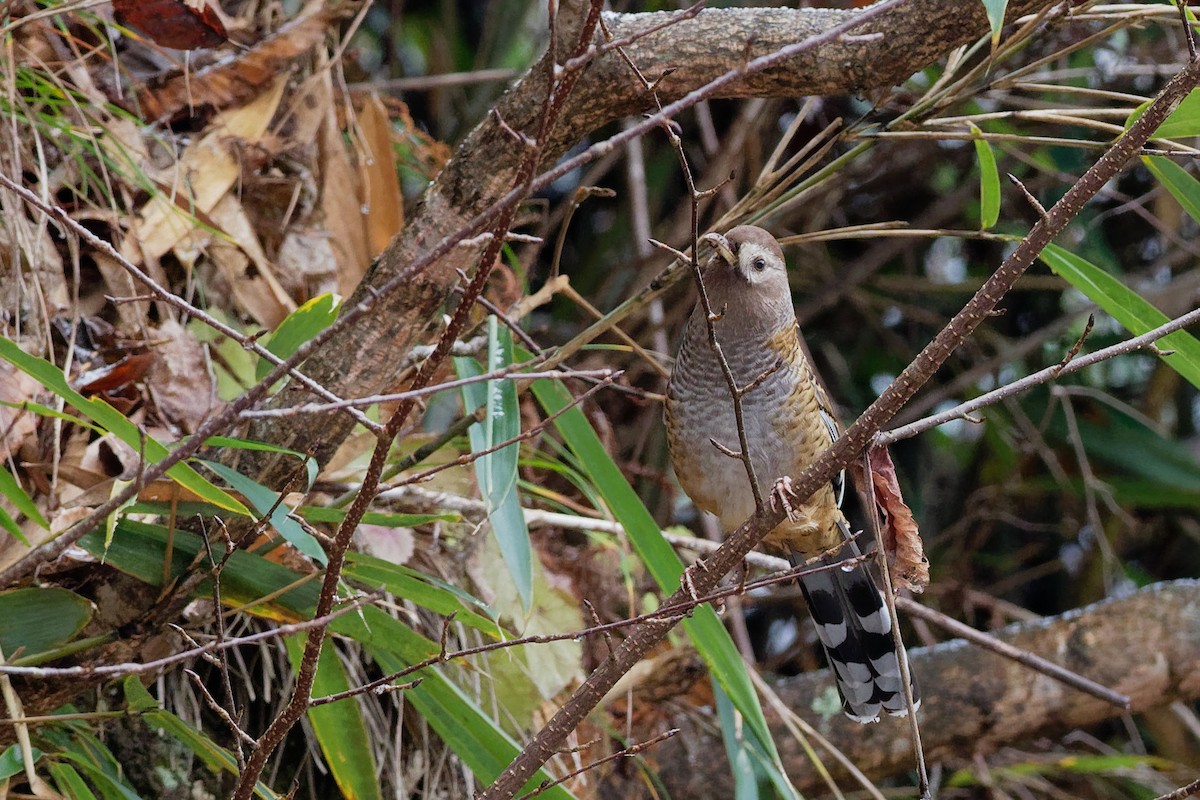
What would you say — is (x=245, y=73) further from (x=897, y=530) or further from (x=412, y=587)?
(x=897, y=530)

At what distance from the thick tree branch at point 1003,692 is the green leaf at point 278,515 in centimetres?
163

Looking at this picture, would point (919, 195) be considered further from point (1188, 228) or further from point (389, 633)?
point (389, 633)

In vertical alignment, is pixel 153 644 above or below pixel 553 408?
below

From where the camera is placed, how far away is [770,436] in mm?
2377

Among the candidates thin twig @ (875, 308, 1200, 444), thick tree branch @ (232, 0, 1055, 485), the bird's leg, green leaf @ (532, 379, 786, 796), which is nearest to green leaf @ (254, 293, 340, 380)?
thick tree branch @ (232, 0, 1055, 485)

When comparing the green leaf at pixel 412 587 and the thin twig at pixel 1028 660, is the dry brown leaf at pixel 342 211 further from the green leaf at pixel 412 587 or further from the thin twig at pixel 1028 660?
the thin twig at pixel 1028 660

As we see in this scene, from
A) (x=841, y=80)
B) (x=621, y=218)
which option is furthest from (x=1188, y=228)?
(x=841, y=80)

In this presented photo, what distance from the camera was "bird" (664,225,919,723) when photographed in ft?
7.80

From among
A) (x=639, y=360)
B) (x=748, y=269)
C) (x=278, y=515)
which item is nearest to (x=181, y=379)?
(x=278, y=515)

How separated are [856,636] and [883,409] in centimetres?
134

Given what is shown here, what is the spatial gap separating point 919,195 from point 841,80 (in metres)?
2.47

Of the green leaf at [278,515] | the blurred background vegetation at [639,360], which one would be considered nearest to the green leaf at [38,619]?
the blurred background vegetation at [639,360]

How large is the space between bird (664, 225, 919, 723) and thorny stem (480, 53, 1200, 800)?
0.80m

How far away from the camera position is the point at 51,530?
1.85 m
